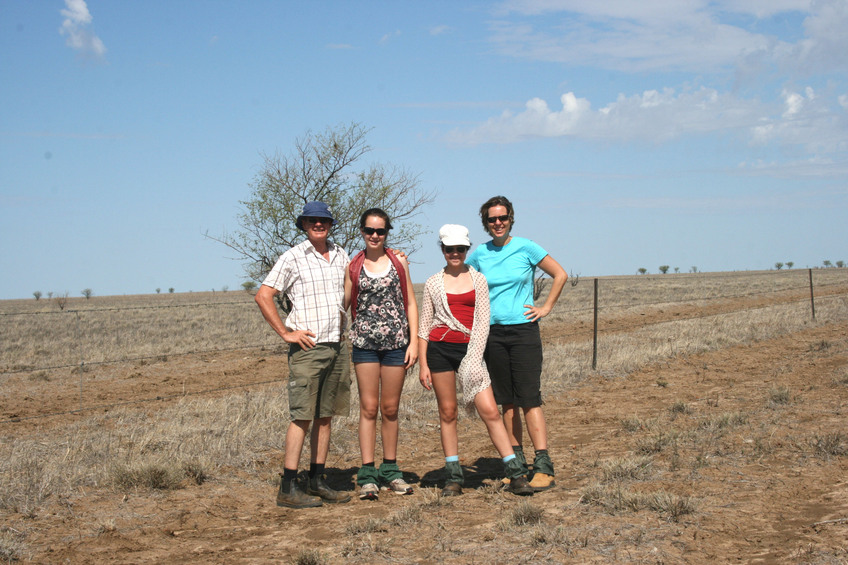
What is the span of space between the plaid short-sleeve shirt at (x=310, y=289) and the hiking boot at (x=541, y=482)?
1.72 metres

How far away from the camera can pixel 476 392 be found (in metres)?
4.90

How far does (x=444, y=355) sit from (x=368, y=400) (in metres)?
0.61

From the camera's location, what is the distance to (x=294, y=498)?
4.95 meters

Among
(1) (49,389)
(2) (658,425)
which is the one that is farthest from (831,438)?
(1) (49,389)

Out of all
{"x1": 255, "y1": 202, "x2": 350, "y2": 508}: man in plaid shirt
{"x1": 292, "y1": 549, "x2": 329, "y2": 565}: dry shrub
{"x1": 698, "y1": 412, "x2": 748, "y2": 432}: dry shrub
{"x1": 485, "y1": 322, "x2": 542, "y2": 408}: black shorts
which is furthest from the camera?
{"x1": 698, "y1": 412, "x2": 748, "y2": 432}: dry shrub

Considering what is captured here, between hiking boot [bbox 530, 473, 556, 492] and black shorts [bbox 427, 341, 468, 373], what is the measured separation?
3.23 ft

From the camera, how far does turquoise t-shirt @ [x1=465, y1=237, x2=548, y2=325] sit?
16.4 ft

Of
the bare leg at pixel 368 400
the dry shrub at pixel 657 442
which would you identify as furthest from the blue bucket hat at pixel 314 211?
the dry shrub at pixel 657 442

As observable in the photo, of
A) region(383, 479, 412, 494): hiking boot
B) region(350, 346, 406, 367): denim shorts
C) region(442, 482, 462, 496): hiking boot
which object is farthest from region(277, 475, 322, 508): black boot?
region(350, 346, 406, 367): denim shorts

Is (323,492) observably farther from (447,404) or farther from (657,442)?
(657,442)

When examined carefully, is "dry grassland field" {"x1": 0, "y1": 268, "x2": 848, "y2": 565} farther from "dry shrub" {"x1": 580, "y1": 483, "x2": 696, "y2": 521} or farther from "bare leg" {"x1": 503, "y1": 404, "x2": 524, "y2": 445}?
"bare leg" {"x1": 503, "y1": 404, "x2": 524, "y2": 445}

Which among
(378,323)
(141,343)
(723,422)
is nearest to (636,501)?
(378,323)

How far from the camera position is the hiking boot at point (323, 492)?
5051 mm

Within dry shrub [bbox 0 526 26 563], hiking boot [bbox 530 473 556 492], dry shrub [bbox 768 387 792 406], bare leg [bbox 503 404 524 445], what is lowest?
dry shrub [bbox 0 526 26 563]
